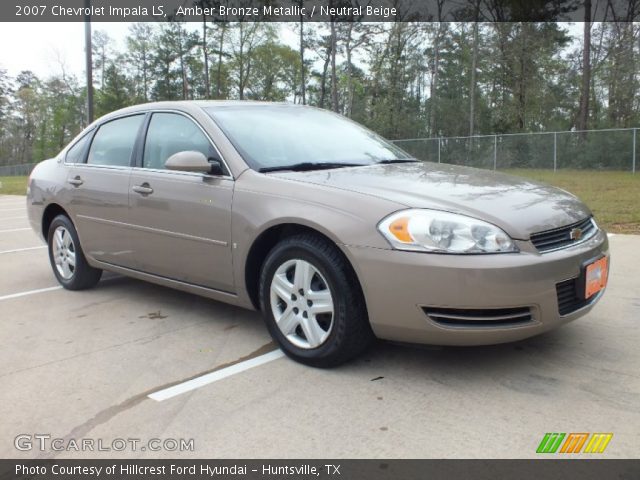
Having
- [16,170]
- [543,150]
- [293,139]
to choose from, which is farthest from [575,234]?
[16,170]

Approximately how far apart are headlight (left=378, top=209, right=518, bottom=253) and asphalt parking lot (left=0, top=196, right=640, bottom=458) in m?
0.64

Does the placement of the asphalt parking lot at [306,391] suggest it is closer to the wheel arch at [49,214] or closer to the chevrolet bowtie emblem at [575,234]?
the chevrolet bowtie emblem at [575,234]

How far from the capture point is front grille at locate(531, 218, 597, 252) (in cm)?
301

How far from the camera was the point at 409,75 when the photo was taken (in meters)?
43.4

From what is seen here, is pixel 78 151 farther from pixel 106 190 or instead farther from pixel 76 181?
pixel 106 190

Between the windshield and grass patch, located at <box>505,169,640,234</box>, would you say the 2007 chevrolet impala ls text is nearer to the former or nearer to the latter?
the windshield

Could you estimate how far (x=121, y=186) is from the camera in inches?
177

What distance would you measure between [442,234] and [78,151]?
3.70 meters

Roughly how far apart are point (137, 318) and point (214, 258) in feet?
3.43

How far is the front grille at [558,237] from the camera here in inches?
118

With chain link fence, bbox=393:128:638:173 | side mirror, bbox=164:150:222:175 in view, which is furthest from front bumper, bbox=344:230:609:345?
chain link fence, bbox=393:128:638:173
